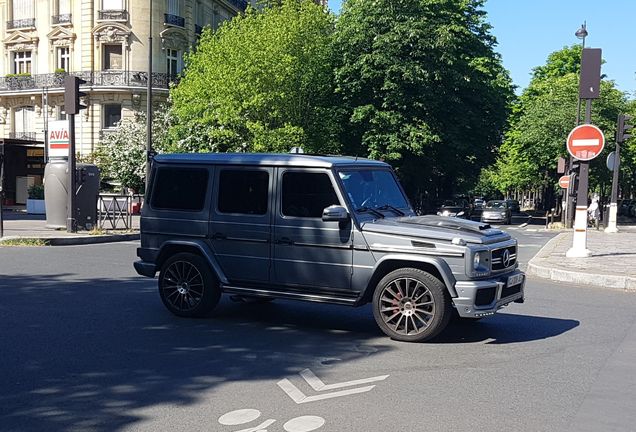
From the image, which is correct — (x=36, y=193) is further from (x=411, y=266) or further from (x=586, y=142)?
(x=411, y=266)

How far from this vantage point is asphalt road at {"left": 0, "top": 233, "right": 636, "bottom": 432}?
15.4 ft

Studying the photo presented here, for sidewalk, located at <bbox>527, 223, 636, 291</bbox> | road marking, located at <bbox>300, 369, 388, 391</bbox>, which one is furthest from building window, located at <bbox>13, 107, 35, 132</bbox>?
road marking, located at <bbox>300, 369, 388, 391</bbox>

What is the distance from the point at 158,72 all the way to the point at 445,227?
133 ft

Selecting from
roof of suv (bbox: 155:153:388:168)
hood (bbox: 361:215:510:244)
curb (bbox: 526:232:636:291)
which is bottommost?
curb (bbox: 526:232:636:291)

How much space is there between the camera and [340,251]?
7.29 metres

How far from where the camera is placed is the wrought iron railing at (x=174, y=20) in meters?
44.5

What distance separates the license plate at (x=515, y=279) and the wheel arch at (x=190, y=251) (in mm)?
3249

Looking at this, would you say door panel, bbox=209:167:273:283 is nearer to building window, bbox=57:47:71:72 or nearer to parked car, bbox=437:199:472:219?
parked car, bbox=437:199:472:219

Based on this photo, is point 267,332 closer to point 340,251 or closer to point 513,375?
point 340,251

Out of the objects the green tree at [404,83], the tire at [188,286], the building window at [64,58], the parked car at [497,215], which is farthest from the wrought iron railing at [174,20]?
the tire at [188,286]

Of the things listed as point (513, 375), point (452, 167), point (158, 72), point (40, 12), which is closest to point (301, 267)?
point (513, 375)

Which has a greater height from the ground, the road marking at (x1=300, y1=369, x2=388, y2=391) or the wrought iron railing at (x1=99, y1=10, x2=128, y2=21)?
the wrought iron railing at (x1=99, y1=10, x2=128, y2=21)

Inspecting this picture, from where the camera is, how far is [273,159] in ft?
25.6

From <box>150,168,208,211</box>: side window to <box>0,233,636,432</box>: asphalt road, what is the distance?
4.61ft
